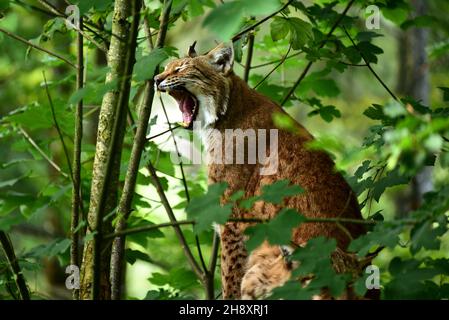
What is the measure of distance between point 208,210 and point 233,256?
1.93 m

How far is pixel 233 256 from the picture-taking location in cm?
504

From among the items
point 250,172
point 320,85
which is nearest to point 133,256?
point 250,172

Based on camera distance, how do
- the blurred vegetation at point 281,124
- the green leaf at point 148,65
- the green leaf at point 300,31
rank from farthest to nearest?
the green leaf at point 300,31 → the green leaf at point 148,65 → the blurred vegetation at point 281,124

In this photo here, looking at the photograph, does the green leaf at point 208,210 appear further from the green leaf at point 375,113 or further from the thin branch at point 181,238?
the green leaf at point 375,113

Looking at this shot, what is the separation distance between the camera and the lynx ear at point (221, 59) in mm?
5383

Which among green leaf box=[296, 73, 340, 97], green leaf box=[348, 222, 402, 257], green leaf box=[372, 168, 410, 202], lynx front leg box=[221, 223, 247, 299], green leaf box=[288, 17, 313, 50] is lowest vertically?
green leaf box=[348, 222, 402, 257]

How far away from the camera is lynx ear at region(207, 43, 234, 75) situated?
5.38 metres

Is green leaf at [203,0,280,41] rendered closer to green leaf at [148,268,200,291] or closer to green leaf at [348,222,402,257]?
green leaf at [348,222,402,257]

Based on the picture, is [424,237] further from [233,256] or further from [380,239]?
[233,256]

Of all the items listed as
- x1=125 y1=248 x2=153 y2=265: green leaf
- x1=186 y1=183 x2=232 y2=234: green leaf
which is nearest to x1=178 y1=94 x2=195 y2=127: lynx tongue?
x1=125 y1=248 x2=153 y2=265: green leaf

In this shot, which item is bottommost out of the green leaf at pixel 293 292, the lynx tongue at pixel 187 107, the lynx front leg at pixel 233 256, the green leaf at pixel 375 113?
the green leaf at pixel 293 292

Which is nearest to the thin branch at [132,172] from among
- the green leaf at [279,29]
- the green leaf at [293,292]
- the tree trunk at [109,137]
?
the tree trunk at [109,137]
